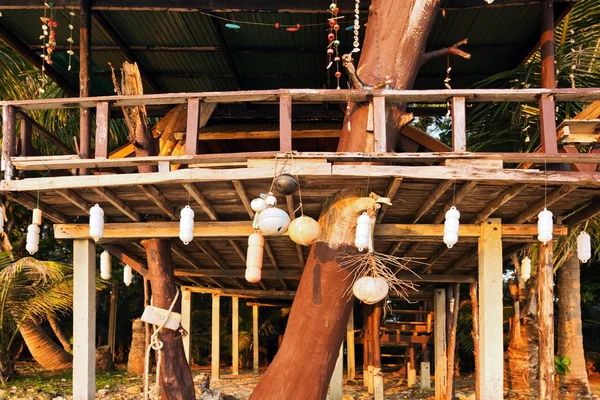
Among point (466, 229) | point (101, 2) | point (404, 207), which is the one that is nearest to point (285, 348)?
point (404, 207)

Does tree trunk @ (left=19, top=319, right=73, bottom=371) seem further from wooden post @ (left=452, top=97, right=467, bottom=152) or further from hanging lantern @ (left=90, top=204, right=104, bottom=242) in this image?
wooden post @ (left=452, top=97, right=467, bottom=152)

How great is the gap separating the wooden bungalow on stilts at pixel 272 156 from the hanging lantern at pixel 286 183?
13cm

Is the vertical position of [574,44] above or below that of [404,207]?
above

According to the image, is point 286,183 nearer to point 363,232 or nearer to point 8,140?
point 363,232

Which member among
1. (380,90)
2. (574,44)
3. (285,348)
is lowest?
(285,348)

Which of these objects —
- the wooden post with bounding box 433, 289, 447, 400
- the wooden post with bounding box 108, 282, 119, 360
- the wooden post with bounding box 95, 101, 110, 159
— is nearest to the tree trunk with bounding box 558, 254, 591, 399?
the wooden post with bounding box 433, 289, 447, 400

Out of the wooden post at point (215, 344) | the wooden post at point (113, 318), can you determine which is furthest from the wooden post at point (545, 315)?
the wooden post at point (113, 318)

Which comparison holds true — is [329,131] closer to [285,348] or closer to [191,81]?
[191,81]

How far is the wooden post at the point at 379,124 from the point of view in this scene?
19.6 ft

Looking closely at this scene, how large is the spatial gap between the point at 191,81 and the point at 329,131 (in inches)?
99.1

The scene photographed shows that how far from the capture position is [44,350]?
16.7m

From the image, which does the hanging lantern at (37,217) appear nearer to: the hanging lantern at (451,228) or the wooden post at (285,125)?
the wooden post at (285,125)

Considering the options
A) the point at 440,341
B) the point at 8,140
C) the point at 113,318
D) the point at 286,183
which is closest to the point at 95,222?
the point at 8,140

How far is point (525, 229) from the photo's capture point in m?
7.60
